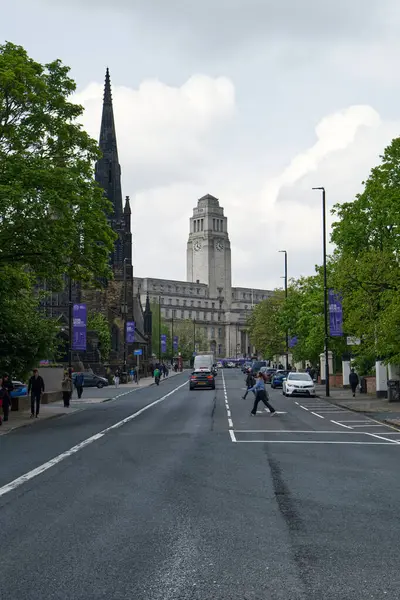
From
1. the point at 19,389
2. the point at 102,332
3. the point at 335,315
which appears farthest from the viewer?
the point at 102,332

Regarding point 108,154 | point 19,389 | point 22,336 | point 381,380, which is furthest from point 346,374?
point 108,154

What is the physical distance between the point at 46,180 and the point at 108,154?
7626 cm

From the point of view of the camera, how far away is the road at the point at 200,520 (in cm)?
640

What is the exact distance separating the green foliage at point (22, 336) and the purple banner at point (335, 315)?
15326mm

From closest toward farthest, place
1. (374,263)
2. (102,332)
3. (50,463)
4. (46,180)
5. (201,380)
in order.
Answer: (50,463)
(46,180)
(374,263)
(201,380)
(102,332)

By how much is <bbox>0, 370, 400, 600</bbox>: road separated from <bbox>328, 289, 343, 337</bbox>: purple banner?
75.2 feet

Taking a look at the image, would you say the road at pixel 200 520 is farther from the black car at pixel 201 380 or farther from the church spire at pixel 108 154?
the church spire at pixel 108 154

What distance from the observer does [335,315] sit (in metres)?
42.8

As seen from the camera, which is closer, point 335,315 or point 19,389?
point 19,389

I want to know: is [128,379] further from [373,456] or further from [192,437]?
[373,456]

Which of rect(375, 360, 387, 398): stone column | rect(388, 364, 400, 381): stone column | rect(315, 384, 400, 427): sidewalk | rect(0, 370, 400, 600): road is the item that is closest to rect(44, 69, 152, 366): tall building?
rect(375, 360, 387, 398): stone column

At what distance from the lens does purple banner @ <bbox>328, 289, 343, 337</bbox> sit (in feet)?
139

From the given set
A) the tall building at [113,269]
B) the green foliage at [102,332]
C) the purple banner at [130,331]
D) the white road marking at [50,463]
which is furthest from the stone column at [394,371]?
the tall building at [113,269]

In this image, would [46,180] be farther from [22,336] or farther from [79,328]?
[79,328]
